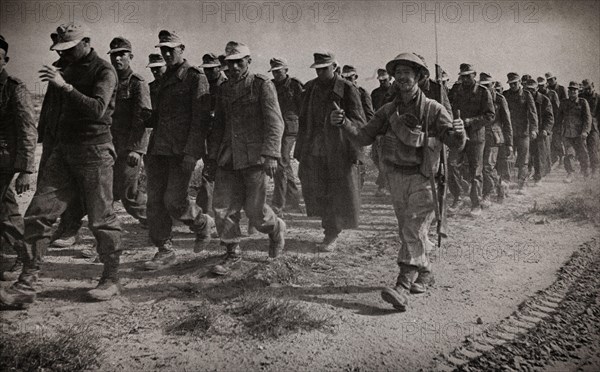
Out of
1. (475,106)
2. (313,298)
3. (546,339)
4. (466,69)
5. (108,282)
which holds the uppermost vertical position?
(466,69)

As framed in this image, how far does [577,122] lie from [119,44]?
1013 centimetres

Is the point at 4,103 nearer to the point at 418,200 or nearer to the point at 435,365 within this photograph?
the point at 418,200

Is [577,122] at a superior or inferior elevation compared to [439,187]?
superior

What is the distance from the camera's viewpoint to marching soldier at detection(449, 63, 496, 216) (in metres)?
8.39

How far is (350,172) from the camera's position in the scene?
255 inches

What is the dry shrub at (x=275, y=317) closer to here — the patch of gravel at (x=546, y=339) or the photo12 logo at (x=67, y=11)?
the patch of gravel at (x=546, y=339)

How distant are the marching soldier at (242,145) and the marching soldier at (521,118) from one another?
716 cm

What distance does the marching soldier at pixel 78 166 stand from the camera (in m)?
4.39

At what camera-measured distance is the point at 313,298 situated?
491cm

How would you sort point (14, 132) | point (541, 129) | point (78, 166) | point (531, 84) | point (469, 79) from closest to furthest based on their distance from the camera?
point (78, 166), point (14, 132), point (469, 79), point (541, 129), point (531, 84)

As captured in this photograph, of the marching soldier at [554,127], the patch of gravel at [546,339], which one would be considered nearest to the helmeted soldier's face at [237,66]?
the patch of gravel at [546,339]

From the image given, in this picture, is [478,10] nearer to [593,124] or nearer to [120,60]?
[120,60]

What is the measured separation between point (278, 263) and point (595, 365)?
3.03 meters

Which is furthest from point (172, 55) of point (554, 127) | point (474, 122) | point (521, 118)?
point (554, 127)
